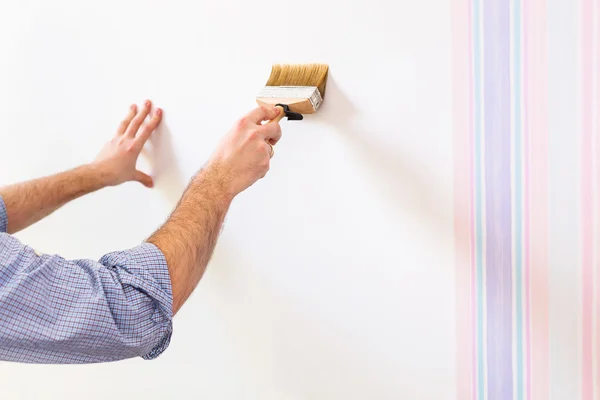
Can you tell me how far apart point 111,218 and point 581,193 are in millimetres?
829

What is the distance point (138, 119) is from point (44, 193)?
0.21m

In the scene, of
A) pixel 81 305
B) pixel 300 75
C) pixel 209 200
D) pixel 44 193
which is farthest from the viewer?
pixel 44 193

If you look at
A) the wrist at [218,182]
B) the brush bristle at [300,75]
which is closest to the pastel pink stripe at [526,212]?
the brush bristle at [300,75]

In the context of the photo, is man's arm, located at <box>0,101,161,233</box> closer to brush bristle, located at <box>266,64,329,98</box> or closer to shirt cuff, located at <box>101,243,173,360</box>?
brush bristle, located at <box>266,64,329,98</box>

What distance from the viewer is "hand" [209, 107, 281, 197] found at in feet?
2.62

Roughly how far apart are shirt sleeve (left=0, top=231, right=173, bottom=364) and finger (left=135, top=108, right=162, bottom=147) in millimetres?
378

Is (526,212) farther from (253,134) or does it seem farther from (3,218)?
(3,218)

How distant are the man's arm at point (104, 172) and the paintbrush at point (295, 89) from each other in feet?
0.85

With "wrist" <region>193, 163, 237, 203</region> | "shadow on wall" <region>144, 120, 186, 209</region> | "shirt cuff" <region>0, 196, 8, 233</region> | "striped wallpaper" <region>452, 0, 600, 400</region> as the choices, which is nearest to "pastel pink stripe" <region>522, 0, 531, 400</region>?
"striped wallpaper" <region>452, 0, 600, 400</region>

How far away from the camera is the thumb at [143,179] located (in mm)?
1082

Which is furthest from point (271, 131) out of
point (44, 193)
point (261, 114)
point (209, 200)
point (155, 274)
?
point (44, 193)

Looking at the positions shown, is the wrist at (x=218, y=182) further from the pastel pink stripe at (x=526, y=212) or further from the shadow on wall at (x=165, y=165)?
the pastel pink stripe at (x=526, y=212)

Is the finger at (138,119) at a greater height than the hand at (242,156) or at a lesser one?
greater

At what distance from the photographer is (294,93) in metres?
0.86
